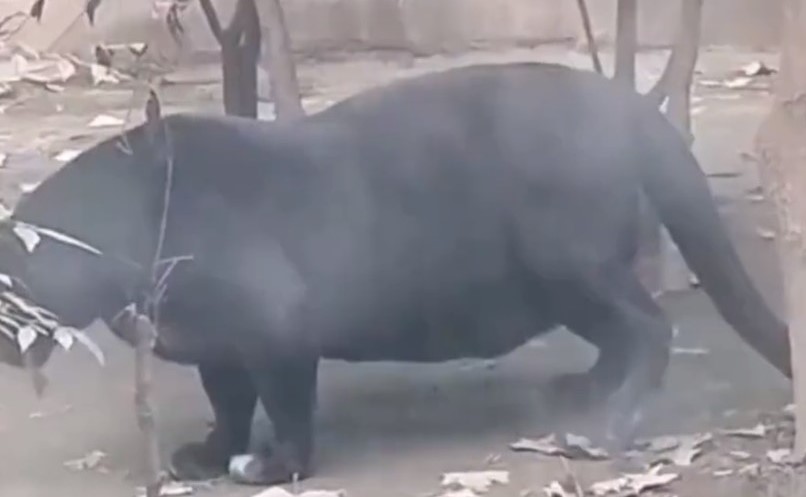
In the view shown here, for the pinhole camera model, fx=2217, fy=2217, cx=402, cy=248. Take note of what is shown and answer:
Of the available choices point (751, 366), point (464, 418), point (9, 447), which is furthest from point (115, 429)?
point (751, 366)

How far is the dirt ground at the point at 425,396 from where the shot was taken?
2.49 metres

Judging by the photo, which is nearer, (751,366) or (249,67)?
(249,67)

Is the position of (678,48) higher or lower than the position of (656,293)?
higher

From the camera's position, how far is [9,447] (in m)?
2.58

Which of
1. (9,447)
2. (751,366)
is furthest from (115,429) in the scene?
(751,366)

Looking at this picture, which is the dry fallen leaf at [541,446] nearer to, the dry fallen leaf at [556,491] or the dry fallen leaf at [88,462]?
the dry fallen leaf at [556,491]

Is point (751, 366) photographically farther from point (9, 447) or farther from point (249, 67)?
point (9, 447)

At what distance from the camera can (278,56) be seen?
2451mm

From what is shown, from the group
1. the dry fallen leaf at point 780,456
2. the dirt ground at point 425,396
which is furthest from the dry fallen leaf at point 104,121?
the dry fallen leaf at point 780,456

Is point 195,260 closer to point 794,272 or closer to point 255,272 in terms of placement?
point 255,272

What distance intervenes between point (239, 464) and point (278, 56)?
483 mm

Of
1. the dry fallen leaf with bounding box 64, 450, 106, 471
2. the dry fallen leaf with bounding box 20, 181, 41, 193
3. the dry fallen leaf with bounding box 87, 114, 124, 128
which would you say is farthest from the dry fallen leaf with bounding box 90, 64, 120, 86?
the dry fallen leaf with bounding box 64, 450, 106, 471

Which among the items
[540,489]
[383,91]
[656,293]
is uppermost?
[383,91]

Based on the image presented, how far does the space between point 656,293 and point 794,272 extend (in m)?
0.16
